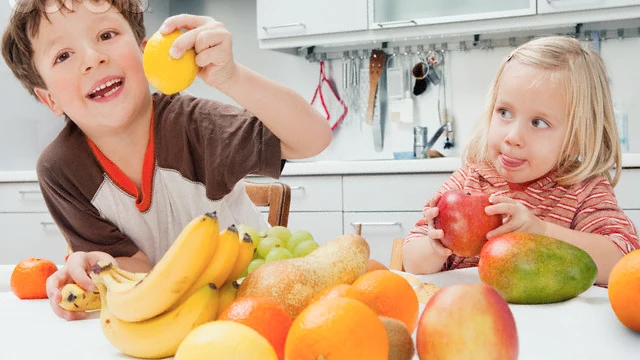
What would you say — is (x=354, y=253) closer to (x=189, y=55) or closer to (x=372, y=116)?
(x=189, y=55)

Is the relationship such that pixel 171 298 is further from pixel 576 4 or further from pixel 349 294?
pixel 576 4

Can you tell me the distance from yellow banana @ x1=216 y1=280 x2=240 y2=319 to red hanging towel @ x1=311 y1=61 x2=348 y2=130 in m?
2.45

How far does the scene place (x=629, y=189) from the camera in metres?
2.16

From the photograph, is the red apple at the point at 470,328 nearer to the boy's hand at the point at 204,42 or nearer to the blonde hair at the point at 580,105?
the boy's hand at the point at 204,42

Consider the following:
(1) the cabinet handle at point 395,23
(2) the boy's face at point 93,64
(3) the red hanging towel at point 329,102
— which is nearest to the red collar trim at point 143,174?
(2) the boy's face at point 93,64

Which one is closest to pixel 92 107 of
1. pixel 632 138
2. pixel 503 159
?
pixel 503 159

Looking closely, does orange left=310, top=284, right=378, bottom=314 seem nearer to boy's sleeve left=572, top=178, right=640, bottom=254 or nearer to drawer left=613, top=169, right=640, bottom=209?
boy's sleeve left=572, top=178, right=640, bottom=254

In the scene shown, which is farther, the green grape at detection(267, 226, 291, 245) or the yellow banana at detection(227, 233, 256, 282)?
Answer: the green grape at detection(267, 226, 291, 245)

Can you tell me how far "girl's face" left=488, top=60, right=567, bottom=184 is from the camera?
114 centimetres

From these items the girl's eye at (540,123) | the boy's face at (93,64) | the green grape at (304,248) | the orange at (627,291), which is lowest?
the green grape at (304,248)

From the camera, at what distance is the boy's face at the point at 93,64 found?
1034 millimetres

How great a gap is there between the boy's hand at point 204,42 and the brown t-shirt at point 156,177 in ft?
0.88

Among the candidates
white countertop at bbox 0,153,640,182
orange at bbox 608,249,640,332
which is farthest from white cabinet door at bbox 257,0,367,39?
orange at bbox 608,249,640,332

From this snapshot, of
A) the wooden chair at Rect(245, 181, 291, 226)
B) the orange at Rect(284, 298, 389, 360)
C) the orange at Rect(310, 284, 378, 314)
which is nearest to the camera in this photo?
the orange at Rect(284, 298, 389, 360)
